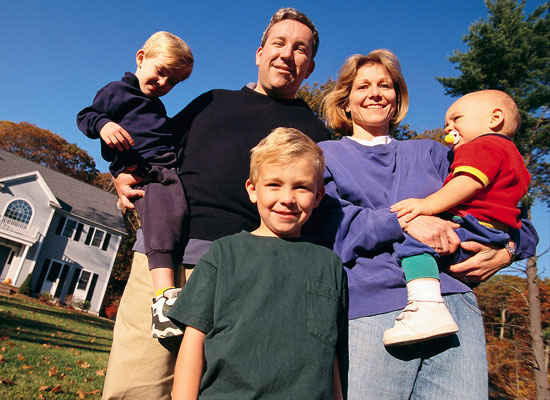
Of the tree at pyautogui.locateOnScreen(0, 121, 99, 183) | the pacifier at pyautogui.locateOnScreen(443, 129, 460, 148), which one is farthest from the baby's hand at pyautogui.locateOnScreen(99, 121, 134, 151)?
the tree at pyautogui.locateOnScreen(0, 121, 99, 183)

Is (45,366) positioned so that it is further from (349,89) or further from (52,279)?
(52,279)

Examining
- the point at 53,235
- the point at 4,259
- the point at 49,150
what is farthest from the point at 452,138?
the point at 49,150

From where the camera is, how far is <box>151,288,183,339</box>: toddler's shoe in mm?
1985

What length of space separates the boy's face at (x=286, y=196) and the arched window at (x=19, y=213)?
31.7 metres

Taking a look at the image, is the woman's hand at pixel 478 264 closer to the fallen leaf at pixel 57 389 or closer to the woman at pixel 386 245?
the woman at pixel 386 245

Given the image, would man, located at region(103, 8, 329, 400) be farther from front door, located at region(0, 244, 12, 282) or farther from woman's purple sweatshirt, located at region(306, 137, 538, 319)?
front door, located at region(0, 244, 12, 282)

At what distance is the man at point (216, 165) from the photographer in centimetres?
235

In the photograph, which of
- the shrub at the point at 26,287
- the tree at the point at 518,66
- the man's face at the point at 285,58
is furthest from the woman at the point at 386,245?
the shrub at the point at 26,287

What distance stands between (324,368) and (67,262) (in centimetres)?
3257

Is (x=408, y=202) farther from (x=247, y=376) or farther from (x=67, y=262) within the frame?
(x=67, y=262)

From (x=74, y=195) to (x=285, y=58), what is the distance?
1351 inches

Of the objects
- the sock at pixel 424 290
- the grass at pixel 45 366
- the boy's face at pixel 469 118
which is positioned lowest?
the grass at pixel 45 366

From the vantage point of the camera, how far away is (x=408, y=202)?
208 centimetres

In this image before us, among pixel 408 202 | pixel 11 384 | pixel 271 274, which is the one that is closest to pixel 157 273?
pixel 271 274
